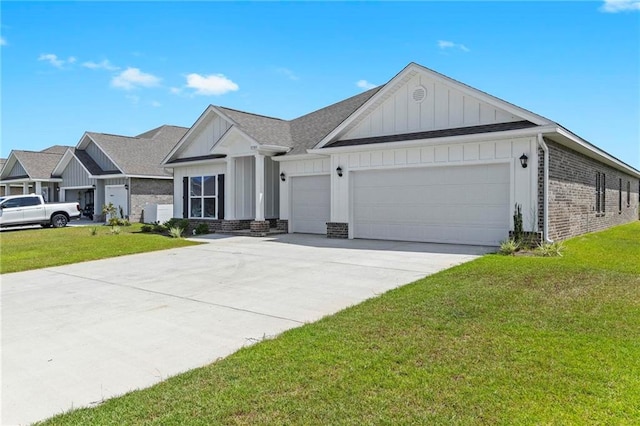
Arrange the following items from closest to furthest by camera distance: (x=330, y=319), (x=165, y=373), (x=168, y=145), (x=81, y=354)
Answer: (x=165, y=373), (x=81, y=354), (x=330, y=319), (x=168, y=145)

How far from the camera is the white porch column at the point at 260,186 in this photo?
17516mm

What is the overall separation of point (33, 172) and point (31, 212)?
41.6 feet

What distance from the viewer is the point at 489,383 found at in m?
3.68

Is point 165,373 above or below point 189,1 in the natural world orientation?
below

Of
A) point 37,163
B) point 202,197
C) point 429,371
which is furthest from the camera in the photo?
point 37,163

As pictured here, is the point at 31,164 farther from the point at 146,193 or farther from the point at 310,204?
the point at 310,204

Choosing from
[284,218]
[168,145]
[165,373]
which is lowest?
[165,373]

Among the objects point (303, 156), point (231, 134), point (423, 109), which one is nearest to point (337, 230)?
point (303, 156)

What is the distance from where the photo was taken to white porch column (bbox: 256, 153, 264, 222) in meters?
17.5

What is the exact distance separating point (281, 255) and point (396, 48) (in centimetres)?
956

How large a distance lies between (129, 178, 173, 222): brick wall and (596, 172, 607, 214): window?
79.3ft

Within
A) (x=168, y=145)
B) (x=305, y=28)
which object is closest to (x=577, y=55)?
(x=305, y=28)

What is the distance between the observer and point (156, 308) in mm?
6508

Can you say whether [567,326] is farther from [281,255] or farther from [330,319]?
[281,255]
